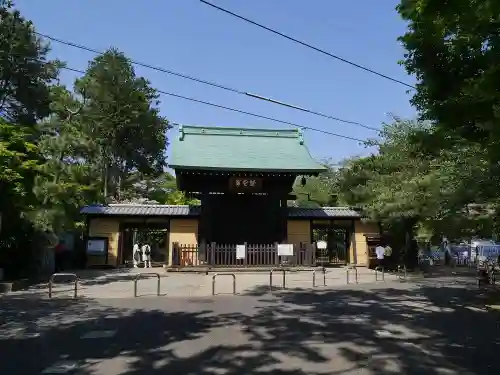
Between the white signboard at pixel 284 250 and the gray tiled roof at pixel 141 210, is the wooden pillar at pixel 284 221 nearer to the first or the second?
the white signboard at pixel 284 250

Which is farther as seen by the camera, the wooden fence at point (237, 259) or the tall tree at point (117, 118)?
the tall tree at point (117, 118)

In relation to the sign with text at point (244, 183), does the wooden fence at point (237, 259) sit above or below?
below

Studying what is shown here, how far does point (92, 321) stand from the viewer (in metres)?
8.84

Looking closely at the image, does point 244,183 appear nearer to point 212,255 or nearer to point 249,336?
point 212,255

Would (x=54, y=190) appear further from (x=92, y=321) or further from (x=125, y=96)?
(x=125, y=96)

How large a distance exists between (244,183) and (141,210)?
20.5 feet

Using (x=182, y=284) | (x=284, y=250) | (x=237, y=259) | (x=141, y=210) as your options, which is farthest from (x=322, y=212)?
(x=182, y=284)

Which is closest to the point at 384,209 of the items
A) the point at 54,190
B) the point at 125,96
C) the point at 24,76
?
the point at 54,190

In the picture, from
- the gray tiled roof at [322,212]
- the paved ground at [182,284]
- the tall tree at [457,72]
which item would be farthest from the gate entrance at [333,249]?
the tall tree at [457,72]

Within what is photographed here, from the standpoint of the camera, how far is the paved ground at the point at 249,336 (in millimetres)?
5660

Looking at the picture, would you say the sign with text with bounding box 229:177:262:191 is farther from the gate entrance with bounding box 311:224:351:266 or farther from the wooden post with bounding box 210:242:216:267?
the gate entrance with bounding box 311:224:351:266

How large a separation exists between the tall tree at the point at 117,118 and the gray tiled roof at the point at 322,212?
49.6ft

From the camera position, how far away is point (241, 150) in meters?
23.9

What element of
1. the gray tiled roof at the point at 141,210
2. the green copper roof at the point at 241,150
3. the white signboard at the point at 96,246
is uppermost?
the green copper roof at the point at 241,150
